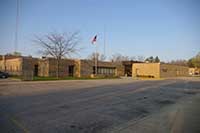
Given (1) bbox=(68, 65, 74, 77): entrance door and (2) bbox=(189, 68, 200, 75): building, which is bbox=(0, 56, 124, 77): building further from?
(2) bbox=(189, 68, 200, 75): building

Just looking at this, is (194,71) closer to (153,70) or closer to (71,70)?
(153,70)

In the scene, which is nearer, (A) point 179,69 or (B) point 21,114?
(B) point 21,114

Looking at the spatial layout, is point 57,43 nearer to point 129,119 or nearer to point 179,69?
point 129,119

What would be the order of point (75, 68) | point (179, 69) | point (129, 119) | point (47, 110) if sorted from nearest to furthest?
point (129, 119) → point (47, 110) → point (75, 68) → point (179, 69)

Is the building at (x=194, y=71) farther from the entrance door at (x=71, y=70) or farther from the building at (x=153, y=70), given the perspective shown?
the entrance door at (x=71, y=70)

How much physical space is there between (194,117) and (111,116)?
11.5ft

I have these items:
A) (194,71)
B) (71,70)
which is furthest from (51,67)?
(194,71)

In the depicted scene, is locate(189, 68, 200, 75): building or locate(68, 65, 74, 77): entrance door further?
locate(189, 68, 200, 75): building

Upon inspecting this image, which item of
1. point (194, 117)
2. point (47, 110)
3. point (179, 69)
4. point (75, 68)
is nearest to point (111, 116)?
point (47, 110)

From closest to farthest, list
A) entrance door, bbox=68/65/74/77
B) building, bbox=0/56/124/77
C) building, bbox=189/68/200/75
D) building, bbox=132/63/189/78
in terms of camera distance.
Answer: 1. building, bbox=0/56/124/77
2. entrance door, bbox=68/65/74/77
3. building, bbox=132/63/189/78
4. building, bbox=189/68/200/75

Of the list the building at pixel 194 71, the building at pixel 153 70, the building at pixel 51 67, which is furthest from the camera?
the building at pixel 194 71

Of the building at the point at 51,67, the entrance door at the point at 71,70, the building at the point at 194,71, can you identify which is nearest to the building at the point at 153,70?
the building at the point at 51,67

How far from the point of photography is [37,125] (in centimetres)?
629

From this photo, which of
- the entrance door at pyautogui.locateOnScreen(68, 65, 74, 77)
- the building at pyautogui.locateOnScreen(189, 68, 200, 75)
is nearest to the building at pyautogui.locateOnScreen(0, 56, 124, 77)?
the entrance door at pyautogui.locateOnScreen(68, 65, 74, 77)
